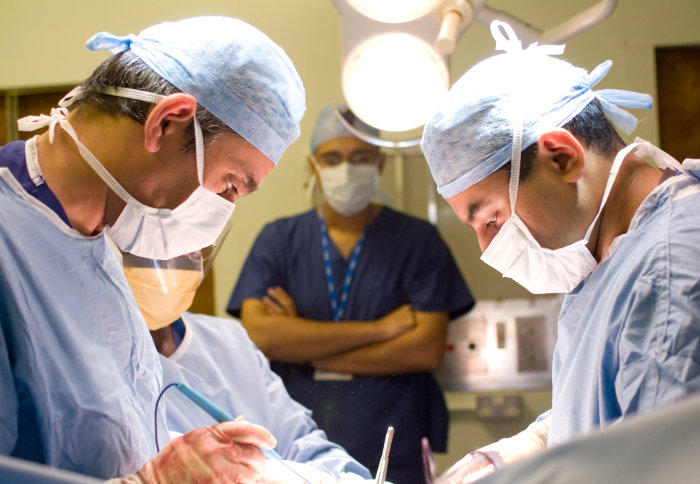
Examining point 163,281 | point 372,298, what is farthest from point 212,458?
point 372,298

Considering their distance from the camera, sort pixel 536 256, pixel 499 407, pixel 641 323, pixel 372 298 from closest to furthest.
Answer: pixel 641 323 → pixel 536 256 → pixel 372 298 → pixel 499 407

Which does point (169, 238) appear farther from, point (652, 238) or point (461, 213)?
point (652, 238)

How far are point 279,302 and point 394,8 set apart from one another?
2.75 ft

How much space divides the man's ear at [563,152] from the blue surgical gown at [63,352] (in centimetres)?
79

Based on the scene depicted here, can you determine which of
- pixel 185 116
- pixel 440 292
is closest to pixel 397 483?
pixel 440 292

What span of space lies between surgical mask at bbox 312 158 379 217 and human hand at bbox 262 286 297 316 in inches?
12.2

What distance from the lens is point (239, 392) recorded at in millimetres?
1651

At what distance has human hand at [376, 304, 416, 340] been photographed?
1809 millimetres

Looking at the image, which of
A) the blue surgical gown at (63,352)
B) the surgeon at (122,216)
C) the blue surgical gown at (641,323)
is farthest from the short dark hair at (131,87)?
the blue surgical gown at (641,323)

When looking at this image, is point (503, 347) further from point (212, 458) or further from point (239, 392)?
point (212, 458)

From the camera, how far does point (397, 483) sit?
1653mm

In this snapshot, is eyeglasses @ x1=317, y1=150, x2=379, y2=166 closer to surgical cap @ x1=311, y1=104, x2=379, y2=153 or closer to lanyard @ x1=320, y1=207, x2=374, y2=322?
surgical cap @ x1=311, y1=104, x2=379, y2=153

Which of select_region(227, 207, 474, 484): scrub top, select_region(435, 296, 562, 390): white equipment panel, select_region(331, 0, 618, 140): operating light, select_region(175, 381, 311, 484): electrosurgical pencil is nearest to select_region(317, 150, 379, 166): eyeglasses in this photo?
select_region(227, 207, 474, 484): scrub top

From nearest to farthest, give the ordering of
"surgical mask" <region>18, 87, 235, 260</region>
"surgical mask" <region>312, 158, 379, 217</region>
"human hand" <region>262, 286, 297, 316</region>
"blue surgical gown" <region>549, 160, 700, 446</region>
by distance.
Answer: "blue surgical gown" <region>549, 160, 700, 446</region>, "surgical mask" <region>18, 87, 235, 260</region>, "human hand" <region>262, 286, 297, 316</region>, "surgical mask" <region>312, 158, 379, 217</region>
